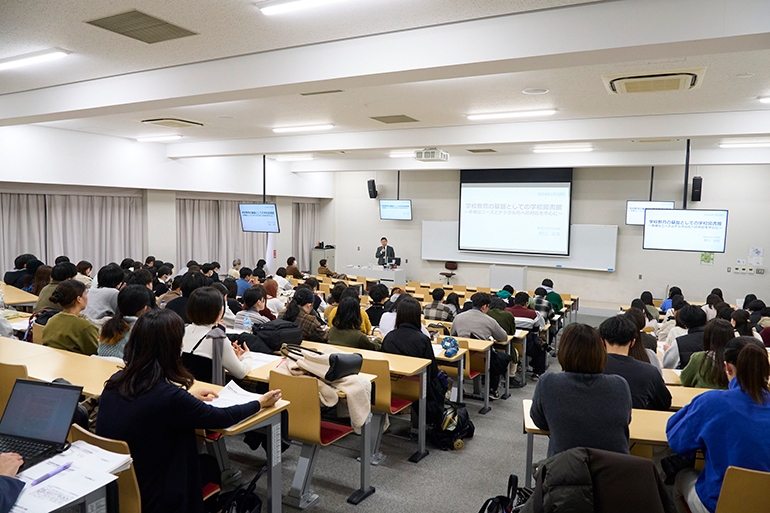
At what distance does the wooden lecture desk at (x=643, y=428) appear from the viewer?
2674 mm

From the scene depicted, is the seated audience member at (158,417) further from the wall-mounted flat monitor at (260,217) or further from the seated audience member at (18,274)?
the wall-mounted flat monitor at (260,217)

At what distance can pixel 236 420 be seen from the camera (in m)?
2.42

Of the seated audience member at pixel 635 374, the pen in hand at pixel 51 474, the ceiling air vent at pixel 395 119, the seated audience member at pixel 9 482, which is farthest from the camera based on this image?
the ceiling air vent at pixel 395 119

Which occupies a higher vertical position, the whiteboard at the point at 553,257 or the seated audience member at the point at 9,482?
the whiteboard at the point at 553,257

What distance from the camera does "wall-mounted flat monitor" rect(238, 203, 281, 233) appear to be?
10281mm

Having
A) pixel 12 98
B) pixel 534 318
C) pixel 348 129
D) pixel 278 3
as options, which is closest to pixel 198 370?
pixel 278 3

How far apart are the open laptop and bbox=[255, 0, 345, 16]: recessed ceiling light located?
2.46m

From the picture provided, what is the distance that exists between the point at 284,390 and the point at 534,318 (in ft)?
13.2

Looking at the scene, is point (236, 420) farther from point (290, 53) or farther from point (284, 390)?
point (290, 53)

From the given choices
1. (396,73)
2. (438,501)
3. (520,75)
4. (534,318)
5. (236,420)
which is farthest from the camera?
(534,318)

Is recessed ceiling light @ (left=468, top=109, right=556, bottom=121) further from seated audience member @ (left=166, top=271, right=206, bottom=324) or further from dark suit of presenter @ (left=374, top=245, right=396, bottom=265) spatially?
dark suit of presenter @ (left=374, top=245, right=396, bottom=265)

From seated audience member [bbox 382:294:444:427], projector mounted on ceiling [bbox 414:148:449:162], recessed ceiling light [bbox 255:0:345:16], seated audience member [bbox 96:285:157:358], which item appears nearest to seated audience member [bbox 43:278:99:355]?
seated audience member [bbox 96:285:157:358]

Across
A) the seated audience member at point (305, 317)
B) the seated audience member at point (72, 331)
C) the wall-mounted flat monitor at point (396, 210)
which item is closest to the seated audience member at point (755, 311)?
the seated audience member at point (305, 317)

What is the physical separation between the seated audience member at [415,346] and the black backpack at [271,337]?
0.76 metres
